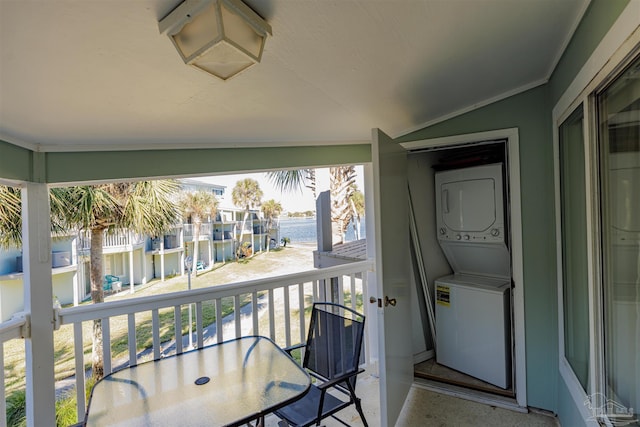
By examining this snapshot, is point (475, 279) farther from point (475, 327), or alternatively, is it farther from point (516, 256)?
point (516, 256)

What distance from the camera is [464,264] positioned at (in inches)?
123

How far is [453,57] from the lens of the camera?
1543 millimetres

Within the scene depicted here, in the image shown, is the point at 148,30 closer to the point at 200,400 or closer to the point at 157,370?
the point at 200,400

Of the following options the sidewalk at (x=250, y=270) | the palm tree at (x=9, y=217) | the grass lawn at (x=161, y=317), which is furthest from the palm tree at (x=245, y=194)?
the palm tree at (x=9, y=217)

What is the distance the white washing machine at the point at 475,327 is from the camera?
2.54 metres

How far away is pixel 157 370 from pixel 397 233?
1.72 meters

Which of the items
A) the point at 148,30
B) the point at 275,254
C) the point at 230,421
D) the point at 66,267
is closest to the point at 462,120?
the point at 148,30

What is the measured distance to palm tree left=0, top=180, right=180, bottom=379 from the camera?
5.10m

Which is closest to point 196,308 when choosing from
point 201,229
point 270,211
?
point 201,229

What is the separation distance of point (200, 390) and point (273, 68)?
1.59 meters

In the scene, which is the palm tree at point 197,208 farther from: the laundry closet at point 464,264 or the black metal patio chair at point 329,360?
the black metal patio chair at point 329,360

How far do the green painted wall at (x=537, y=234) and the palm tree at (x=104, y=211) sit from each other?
234 inches

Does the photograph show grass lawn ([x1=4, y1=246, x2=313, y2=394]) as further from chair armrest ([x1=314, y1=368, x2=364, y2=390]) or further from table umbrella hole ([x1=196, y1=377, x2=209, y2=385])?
chair armrest ([x1=314, y1=368, x2=364, y2=390])

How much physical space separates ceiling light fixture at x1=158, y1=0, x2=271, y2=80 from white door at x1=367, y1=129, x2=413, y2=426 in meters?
0.92
